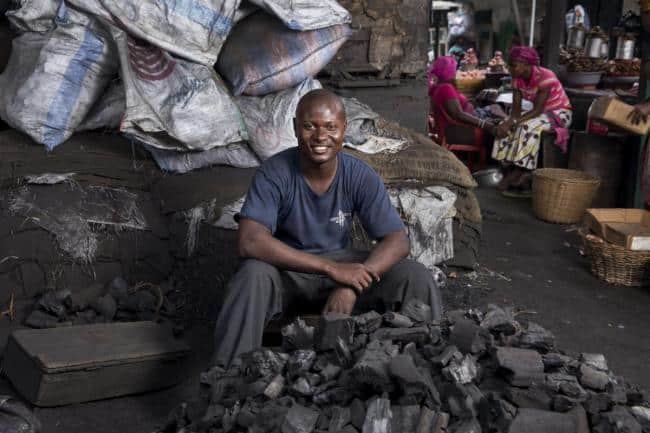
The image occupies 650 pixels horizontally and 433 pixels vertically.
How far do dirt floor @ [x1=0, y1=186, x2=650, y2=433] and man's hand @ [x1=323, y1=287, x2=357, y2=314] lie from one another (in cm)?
87

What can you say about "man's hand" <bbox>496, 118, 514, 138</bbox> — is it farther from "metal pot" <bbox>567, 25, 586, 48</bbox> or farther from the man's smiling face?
the man's smiling face

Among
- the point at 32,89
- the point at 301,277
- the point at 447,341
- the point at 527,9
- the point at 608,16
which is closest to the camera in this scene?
the point at 447,341

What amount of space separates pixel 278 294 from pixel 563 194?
3.86m

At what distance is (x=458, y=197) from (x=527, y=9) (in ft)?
45.9

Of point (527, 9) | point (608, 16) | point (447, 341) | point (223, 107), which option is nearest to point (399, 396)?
point (447, 341)

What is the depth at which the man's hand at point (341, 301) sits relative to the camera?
2.96 meters

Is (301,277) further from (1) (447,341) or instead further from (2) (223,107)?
(2) (223,107)

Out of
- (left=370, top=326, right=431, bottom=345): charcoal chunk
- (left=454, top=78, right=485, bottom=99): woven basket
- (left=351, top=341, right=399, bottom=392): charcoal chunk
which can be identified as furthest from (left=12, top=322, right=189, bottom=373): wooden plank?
(left=454, top=78, right=485, bottom=99): woven basket

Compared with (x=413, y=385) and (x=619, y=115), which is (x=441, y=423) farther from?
(x=619, y=115)

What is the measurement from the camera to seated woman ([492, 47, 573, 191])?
7.14 m

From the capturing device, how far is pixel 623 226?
493 centimetres

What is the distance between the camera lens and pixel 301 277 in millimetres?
3160

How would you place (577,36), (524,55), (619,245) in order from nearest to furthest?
(619,245)
(524,55)
(577,36)

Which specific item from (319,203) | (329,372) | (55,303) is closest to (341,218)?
(319,203)
